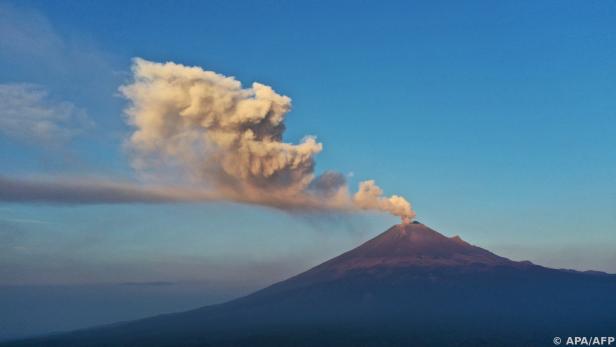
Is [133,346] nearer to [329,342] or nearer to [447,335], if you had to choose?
[329,342]

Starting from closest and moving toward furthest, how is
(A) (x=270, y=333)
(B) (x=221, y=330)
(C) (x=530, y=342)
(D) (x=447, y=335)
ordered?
(C) (x=530, y=342)
(D) (x=447, y=335)
(A) (x=270, y=333)
(B) (x=221, y=330)

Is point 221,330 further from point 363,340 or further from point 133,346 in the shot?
point 363,340

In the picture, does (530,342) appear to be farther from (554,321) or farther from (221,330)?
(221,330)

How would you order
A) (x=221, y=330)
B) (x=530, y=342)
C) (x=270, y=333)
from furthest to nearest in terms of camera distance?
(x=221, y=330), (x=270, y=333), (x=530, y=342)

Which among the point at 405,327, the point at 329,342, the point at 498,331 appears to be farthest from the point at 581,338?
the point at 329,342

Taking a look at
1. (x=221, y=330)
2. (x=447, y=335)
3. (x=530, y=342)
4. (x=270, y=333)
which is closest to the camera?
(x=530, y=342)

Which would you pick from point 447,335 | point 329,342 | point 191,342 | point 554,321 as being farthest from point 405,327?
point 191,342

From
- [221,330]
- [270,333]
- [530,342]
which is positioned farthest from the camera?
[221,330]

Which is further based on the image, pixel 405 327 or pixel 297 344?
pixel 405 327

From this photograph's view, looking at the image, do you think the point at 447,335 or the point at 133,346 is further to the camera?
the point at 133,346
